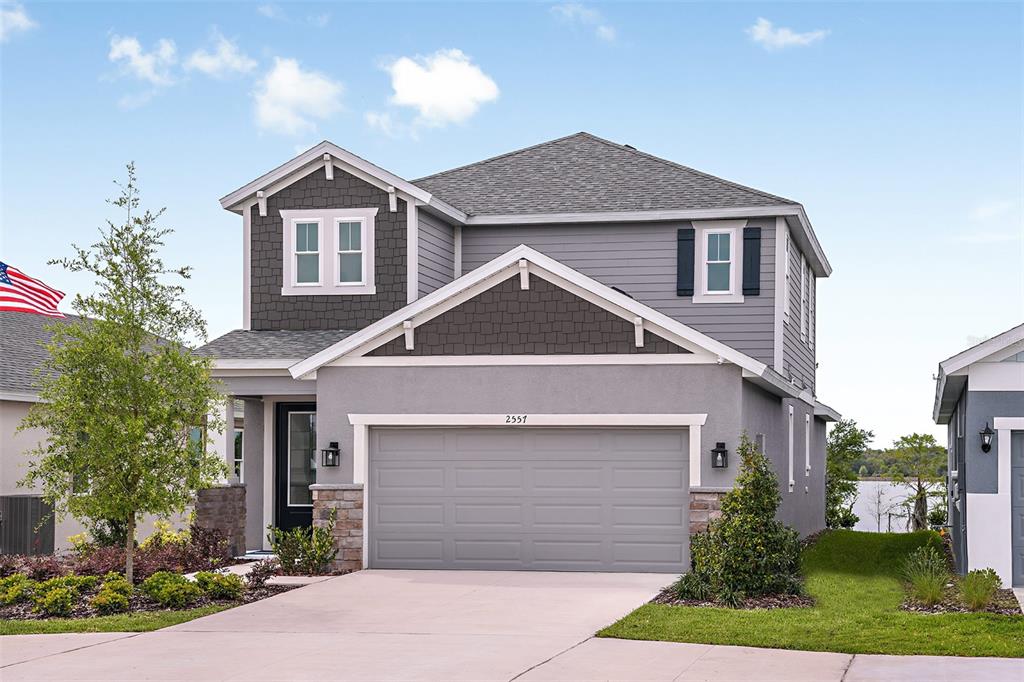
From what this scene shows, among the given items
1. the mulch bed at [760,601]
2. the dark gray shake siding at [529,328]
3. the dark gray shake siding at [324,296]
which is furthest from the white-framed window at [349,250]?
the mulch bed at [760,601]

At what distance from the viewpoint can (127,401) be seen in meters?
16.4

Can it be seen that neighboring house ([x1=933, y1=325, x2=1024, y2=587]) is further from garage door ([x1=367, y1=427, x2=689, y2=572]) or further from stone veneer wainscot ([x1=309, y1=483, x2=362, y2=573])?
stone veneer wainscot ([x1=309, y1=483, x2=362, y2=573])

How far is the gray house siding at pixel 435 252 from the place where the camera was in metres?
22.6

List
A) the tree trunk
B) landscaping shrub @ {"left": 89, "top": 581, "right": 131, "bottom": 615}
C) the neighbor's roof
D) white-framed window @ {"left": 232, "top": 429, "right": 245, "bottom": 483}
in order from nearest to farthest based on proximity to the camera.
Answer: landscaping shrub @ {"left": 89, "top": 581, "right": 131, "bottom": 615} < the tree trunk < the neighbor's roof < white-framed window @ {"left": 232, "top": 429, "right": 245, "bottom": 483}

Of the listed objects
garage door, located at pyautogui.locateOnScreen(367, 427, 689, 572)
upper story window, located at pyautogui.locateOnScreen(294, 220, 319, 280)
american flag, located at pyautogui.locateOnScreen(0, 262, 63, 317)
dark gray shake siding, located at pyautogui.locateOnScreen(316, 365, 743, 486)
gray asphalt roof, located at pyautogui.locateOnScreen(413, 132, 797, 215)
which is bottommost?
garage door, located at pyautogui.locateOnScreen(367, 427, 689, 572)

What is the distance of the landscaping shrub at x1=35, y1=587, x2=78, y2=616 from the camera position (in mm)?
14781

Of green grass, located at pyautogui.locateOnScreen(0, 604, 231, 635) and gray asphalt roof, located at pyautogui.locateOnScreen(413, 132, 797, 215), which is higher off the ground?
gray asphalt roof, located at pyautogui.locateOnScreen(413, 132, 797, 215)

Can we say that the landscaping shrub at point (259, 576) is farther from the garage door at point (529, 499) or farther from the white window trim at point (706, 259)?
the white window trim at point (706, 259)

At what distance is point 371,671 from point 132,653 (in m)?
2.63

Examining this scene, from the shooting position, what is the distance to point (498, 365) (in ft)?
62.5

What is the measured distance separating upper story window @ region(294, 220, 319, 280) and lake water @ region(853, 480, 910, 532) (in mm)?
19779

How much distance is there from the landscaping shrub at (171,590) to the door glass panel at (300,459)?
6.74 m

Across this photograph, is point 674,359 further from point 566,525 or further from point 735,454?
point 566,525

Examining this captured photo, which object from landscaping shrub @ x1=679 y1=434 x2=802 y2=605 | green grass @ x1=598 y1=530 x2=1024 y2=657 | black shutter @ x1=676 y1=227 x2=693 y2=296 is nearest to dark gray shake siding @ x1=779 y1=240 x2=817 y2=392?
black shutter @ x1=676 y1=227 x2=693 y2=296
